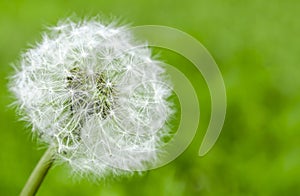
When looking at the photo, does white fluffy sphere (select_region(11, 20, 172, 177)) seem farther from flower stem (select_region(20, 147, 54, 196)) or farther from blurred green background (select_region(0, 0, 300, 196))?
blurred green background (select_region(0, 0, 300, 196))

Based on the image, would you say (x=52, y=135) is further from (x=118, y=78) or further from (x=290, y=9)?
(x=290, y=9)

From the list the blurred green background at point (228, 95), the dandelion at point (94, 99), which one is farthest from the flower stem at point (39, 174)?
the blurred green background at point (228, 95)

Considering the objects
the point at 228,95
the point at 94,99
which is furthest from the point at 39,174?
the point at 228,95

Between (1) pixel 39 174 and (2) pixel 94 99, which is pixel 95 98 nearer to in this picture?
(2) pixel 94 99

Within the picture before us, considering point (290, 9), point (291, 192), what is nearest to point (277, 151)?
point (291, 192)

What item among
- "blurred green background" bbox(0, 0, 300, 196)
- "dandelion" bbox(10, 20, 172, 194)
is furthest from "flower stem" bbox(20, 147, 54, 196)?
"blurred green background" bbox(0, 0, 300, 196)

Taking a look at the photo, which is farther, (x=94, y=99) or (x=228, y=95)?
Answer: (x=228, y=95)
